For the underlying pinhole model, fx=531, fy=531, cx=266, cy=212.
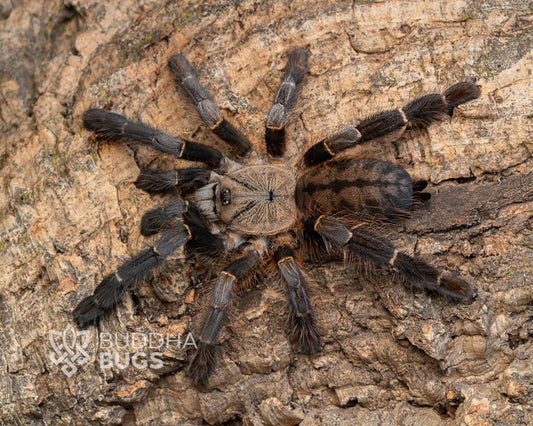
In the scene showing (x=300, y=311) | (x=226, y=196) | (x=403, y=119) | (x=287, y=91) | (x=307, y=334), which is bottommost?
A: (x=307, y=334)

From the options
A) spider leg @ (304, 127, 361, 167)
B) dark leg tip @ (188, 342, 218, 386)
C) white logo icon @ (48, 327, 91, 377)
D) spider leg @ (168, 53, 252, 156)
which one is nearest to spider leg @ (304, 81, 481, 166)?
spider leg @ (304, 127, 361, 167)

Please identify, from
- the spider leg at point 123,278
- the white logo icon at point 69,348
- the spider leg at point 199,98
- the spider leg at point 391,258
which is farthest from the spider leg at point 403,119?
the white logo icon at point 69,348

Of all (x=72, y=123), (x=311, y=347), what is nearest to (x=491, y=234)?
(x=311, y=347)

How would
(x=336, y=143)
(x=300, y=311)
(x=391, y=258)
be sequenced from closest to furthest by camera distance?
(x=391, y=258) → (x=300, y=311) → (x=336, y=143)

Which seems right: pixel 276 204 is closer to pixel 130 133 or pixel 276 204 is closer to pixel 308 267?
pixel 308 267

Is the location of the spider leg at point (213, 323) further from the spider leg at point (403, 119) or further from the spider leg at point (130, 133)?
the spider leg at point (403, 119)

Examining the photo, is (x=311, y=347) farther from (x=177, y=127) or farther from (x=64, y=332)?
(x=177, y=127)

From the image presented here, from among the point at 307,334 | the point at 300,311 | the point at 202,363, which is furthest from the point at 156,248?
the point at 307,334
